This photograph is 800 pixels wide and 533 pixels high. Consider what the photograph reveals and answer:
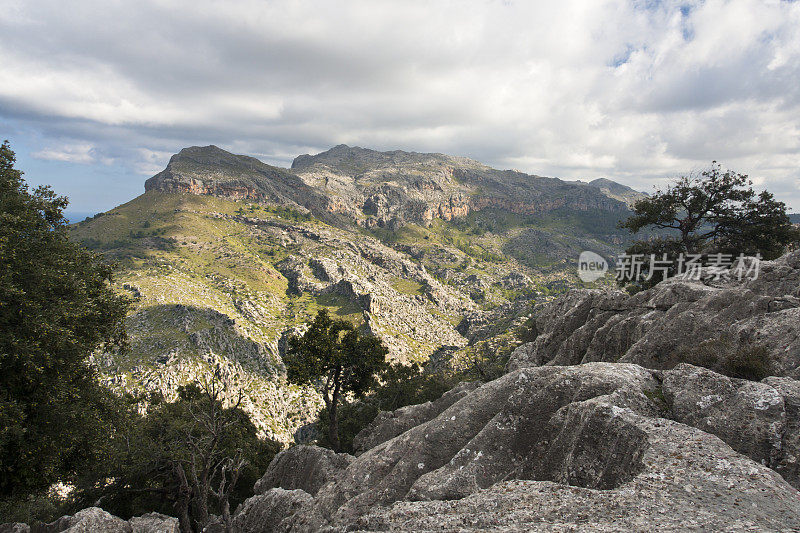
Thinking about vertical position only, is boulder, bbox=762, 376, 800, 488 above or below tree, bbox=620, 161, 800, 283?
below

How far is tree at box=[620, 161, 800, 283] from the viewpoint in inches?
1375

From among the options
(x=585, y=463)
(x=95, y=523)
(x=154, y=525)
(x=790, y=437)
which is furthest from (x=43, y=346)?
(x=790, y=437)

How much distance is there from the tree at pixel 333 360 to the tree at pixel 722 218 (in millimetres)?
34134

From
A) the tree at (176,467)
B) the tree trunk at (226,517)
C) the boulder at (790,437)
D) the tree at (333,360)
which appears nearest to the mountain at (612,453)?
the boulder at (790,437)

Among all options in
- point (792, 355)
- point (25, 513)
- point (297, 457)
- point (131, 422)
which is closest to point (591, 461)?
point (792, 355)

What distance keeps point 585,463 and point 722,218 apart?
4248 centimetres

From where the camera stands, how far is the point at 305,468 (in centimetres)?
2353

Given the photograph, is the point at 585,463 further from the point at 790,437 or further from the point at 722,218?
the point at 722,218

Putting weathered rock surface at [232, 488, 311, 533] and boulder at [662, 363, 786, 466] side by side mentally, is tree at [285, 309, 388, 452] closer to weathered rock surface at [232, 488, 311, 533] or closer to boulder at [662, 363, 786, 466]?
weathered rock surface at [232, 488, 311, 533]

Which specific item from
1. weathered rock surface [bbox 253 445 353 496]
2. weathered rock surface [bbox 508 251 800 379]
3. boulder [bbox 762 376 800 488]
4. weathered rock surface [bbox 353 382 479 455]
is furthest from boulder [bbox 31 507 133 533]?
weathered rock surface [bbox 508 251 800 379]

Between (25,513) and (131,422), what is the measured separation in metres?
38.3

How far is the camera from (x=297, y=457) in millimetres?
24984

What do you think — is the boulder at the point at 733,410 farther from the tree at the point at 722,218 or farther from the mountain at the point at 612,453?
the tree at the point at 722,218

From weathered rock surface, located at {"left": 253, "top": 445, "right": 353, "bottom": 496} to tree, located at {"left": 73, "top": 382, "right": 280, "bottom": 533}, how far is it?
2867mm
